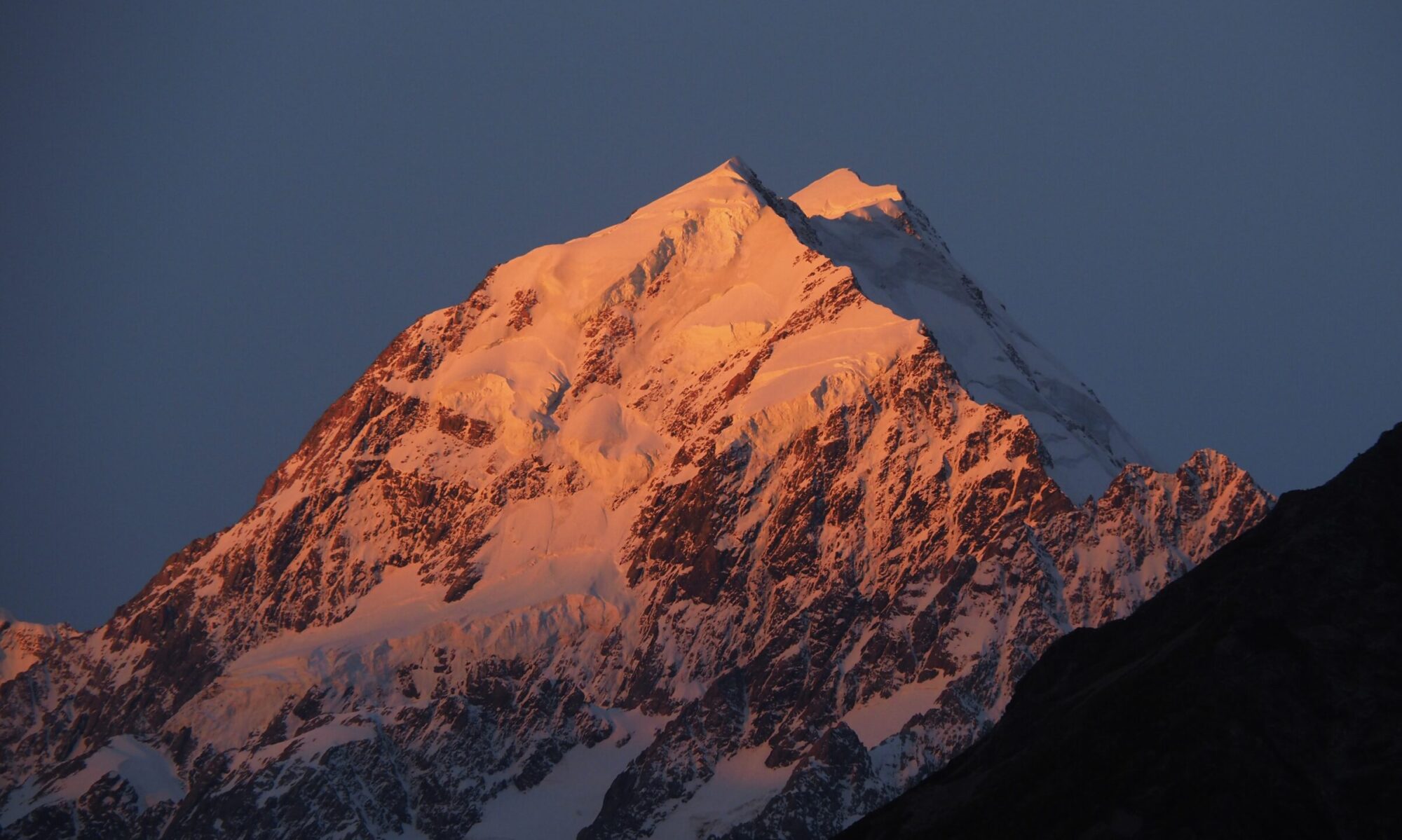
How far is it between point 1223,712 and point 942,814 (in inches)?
822

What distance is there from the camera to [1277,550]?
6230 inches

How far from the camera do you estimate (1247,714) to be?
147250 millimetres

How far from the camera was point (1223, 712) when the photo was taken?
148m

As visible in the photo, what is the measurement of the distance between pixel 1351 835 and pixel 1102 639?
116 ft

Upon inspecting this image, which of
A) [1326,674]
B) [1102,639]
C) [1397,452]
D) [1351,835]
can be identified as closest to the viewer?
[1351,835]

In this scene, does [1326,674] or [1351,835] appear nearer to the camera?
[1351,835]

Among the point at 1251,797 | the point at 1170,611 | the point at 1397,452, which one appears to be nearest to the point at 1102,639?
the point at 1170,611

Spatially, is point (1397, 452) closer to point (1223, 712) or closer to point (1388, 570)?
point (1388, 570)

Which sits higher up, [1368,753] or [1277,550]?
[1277,550]

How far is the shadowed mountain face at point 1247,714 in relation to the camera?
468 feet

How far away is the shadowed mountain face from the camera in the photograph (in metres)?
142

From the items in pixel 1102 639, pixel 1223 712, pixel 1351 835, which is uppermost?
pixel 1102 639

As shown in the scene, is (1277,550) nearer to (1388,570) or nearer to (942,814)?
(1388,570)

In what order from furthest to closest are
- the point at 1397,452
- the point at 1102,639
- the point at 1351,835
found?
the point at 1102,639
the point at 1397,452
the point at 1351,835
